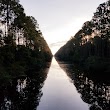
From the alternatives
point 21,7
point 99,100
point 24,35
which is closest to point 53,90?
point 99,100

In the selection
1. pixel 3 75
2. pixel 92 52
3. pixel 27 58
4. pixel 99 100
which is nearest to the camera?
pixel 99 100

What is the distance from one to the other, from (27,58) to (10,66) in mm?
23358

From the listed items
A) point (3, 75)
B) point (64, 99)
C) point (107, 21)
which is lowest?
point (64, 99)

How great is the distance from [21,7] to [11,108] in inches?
1829

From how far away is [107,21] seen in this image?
85250mm

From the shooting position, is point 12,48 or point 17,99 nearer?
point 17,99

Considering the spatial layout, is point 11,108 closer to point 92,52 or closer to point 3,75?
point 3,75

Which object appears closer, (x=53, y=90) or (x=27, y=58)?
(x=53, y=90)

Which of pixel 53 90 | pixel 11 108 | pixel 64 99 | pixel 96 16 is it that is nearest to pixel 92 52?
pixel 96 16

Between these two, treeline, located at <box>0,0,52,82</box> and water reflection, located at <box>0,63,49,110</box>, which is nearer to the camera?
water reflection, located at <box>0,63,49,110</box>

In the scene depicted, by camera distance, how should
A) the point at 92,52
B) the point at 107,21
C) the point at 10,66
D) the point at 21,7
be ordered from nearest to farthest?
the point at 10,66, the point at 21,7, the point at 107,21, the point at 92,52

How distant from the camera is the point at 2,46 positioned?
185 ft

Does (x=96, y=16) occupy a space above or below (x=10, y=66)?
above

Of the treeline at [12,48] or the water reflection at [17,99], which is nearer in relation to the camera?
the water reflection at [17,99]
